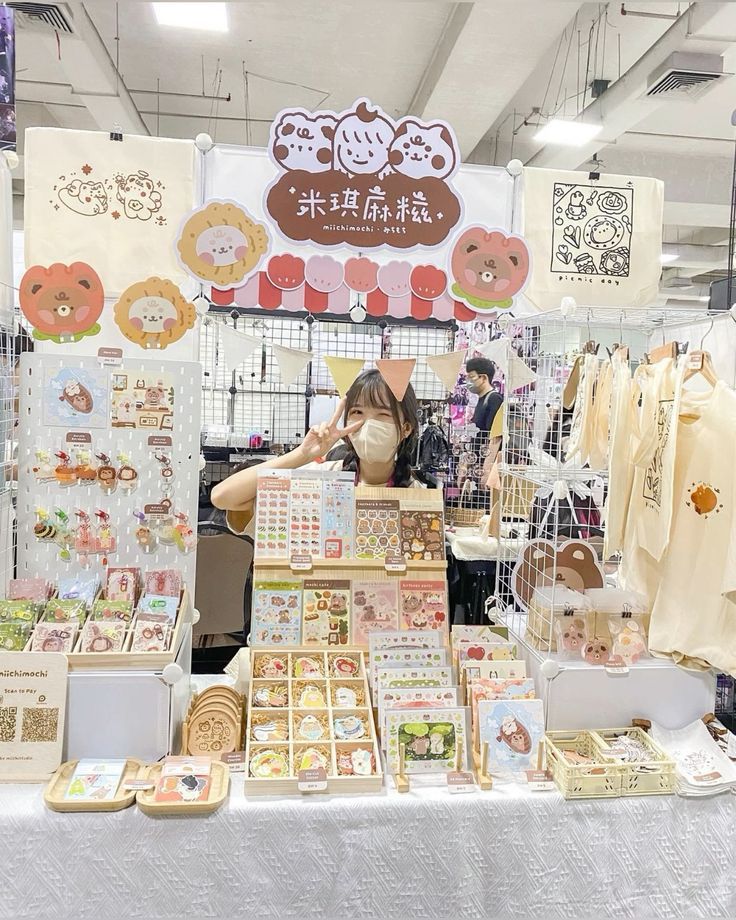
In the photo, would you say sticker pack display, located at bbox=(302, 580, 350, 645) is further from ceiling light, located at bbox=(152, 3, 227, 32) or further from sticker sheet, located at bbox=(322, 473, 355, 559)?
ceiling light, located at bbox=(152, 3, 227, 32)

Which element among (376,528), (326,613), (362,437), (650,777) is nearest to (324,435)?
(362,437)

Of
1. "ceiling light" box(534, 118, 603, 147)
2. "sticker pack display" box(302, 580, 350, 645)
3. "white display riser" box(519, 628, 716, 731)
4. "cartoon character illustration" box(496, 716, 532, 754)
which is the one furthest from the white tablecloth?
"ceiling light" box(534, 118, 603, 147)

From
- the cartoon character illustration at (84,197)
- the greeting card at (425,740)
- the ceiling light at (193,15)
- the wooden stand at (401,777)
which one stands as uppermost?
the ceiling light at (193,15)

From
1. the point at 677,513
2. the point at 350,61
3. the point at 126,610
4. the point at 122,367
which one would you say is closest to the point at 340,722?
the point at 126,610

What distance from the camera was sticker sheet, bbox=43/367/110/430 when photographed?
2367 mm

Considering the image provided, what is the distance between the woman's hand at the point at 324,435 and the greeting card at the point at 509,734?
1057 mm

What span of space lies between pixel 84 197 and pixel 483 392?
1.93m

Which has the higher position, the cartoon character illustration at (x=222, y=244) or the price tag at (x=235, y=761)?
the cartoon character illustration at (x=222, y=244)

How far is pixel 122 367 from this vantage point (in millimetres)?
2408

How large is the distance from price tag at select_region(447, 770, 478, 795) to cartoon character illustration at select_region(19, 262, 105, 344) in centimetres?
184

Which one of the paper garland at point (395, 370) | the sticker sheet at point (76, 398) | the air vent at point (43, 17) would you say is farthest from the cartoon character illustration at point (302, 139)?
the air vent at point (43, 17)

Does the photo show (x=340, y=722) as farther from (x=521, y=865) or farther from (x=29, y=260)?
(x=29, y=260)

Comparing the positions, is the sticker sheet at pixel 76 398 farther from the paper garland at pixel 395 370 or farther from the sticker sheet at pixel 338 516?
the paper garland at pixel 395 370

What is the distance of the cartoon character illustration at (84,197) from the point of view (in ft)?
7.79
